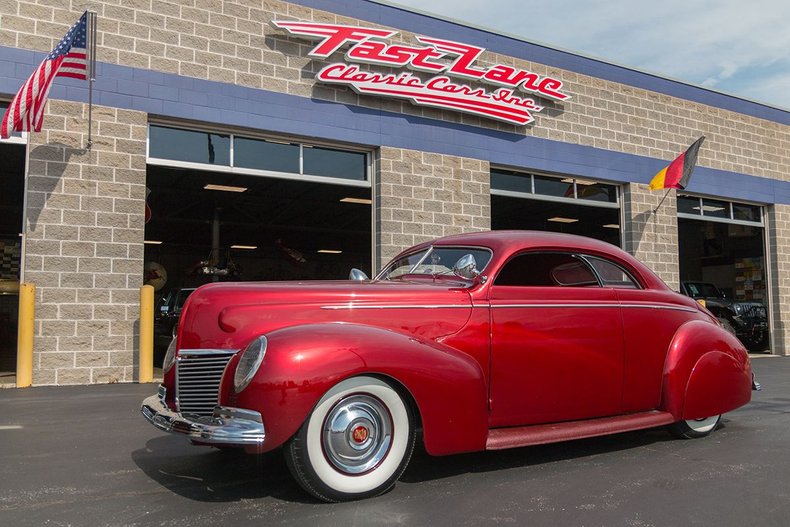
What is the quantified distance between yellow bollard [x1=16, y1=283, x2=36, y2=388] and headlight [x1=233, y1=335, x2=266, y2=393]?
5.87 metres

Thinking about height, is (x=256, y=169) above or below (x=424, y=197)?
above

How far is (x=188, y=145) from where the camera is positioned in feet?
31.0

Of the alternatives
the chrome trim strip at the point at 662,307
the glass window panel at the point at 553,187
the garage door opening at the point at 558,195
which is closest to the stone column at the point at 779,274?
the garage door opening at the point at 558,195

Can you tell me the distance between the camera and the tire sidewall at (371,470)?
3.29 metres

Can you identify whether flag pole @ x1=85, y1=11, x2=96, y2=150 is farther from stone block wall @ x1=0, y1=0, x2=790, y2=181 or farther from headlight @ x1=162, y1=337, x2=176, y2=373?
headlight @ x1=162, y1=337, x2=176, y2=373

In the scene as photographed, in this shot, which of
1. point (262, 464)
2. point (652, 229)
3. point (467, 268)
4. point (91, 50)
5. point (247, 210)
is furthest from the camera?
point (247, 210)

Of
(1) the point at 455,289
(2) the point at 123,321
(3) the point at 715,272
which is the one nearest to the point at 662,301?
(1) the point at 455,289

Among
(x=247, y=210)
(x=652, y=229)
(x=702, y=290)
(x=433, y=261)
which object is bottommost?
(x=702, y=290)

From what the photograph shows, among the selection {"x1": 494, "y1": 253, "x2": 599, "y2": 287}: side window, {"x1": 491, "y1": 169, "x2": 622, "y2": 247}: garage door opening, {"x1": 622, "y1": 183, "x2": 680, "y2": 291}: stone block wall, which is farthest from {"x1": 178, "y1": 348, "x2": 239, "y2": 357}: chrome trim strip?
{"x1": 622, "y1": 183, "x2": 680, "y2": 291}: stone block wall

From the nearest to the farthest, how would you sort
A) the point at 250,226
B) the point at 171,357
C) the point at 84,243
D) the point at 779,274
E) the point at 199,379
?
1. the point at 199,379
2. the point at 171,357
3. the point at 84,243
4. the point at 779,274
5. the point at 250,226

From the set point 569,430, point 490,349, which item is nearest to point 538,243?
point 490,349

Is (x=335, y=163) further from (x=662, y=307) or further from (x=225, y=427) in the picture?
(x=225, y=427)

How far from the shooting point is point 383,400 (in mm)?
3477

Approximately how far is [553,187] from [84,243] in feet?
28.4
